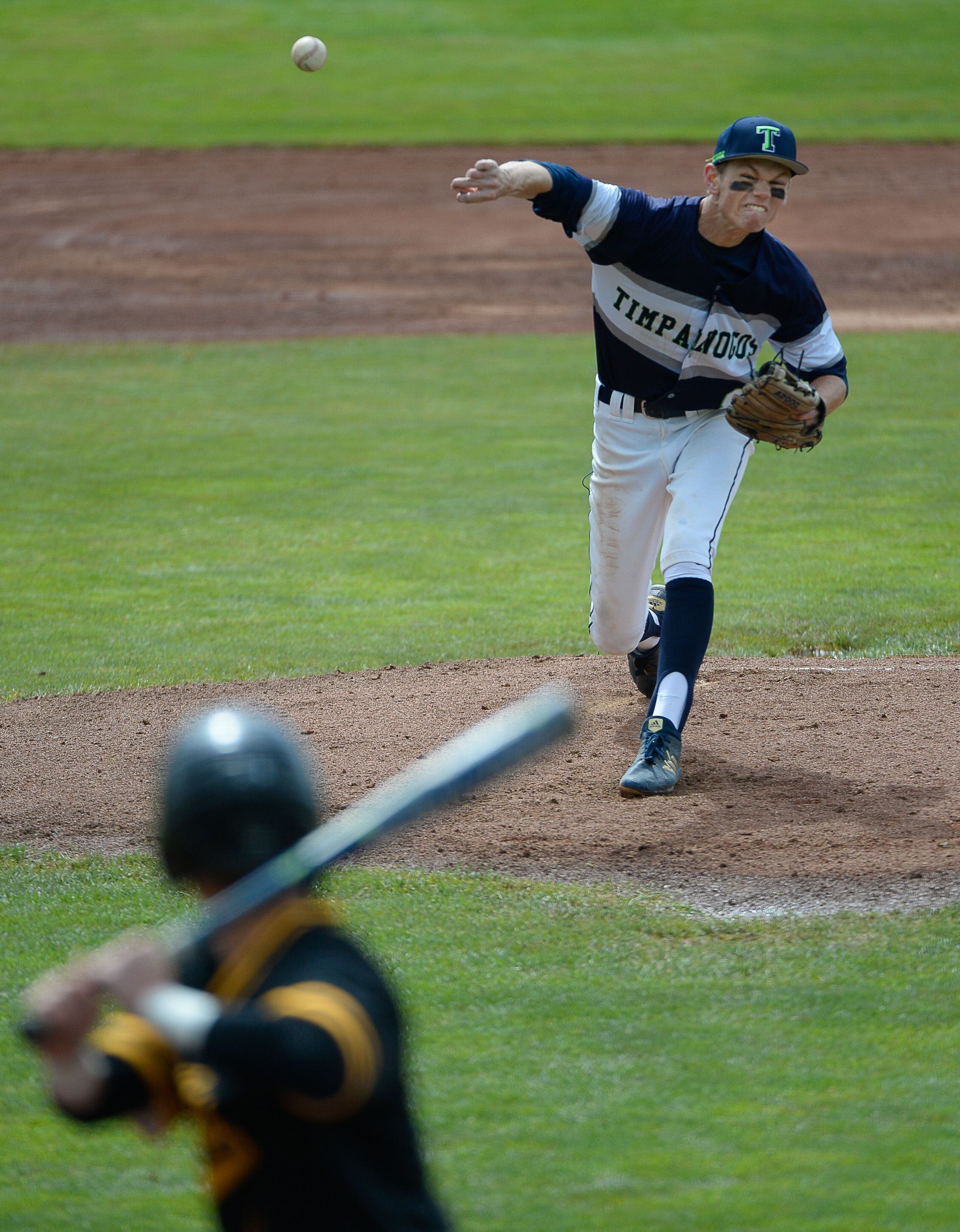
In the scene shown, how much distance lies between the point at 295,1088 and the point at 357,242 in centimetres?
2009

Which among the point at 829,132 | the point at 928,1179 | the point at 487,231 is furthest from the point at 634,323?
the point at 829,132

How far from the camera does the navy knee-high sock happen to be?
5.06 metres

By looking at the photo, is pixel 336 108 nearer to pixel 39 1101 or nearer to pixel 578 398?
pixel 578 398

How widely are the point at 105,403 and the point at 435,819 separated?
30.2ft

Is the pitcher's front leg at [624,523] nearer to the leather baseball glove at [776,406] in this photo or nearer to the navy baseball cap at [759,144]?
the leather baseball glove at [776,406]

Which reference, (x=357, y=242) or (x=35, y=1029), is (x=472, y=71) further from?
(x=35, y=1029)

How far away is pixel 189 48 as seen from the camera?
32.6 m

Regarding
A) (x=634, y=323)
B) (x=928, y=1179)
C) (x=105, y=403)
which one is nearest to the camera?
(x=928, y=1179)

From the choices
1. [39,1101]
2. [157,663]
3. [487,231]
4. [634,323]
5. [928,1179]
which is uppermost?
[634,323]

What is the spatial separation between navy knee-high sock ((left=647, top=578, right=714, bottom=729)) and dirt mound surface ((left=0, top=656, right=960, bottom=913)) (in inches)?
14.6

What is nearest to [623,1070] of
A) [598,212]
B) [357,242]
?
[598,212]

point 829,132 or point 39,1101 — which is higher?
point 39,1101

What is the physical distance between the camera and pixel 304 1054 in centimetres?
166

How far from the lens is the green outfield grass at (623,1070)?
2.80 metres
